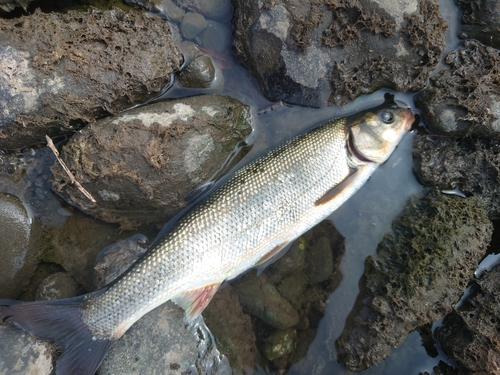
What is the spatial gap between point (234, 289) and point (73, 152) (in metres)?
2.30

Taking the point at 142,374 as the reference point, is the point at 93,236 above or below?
above

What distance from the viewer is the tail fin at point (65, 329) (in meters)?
3.13

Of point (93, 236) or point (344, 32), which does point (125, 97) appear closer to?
point (93, 236)

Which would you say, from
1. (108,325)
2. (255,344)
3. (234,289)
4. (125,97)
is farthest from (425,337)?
(125,97)

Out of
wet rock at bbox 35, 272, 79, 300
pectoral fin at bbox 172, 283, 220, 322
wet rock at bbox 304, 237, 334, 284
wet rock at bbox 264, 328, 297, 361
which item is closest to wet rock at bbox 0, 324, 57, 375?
wet rock at bbox 35, 272, 79, 300

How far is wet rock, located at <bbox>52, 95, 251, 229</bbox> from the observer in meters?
3.39

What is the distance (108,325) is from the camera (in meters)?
3.13

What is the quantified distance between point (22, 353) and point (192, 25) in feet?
12.7

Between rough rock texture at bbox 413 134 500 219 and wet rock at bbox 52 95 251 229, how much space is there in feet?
6.95

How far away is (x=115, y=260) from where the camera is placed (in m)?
3.67

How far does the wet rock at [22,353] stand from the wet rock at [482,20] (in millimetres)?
5526

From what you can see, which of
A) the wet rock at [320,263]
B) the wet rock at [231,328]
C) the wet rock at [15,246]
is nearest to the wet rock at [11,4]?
→ the wet rock at [15,246]

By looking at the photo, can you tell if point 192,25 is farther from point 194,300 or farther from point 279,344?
point 279,344

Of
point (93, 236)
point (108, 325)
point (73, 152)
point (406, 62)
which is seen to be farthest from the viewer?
point (93, 236)
